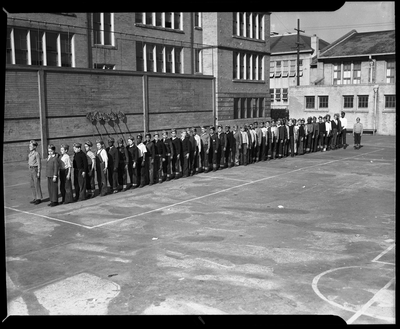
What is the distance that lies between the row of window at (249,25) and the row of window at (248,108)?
510 centimetres

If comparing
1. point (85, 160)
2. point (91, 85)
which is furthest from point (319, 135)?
point (85, 160)

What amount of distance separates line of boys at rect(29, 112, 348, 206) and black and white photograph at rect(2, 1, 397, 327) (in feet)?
0.21

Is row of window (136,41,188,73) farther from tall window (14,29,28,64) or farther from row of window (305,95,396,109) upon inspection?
row of window (305,95,396,109)

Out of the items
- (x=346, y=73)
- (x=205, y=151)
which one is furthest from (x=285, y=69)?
(x=205, y=151)

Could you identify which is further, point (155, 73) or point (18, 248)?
point (155, 73)

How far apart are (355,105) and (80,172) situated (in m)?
33.1

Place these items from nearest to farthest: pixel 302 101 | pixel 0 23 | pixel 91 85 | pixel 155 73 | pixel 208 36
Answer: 1. pixel 0 23
2. pixel 91 85
3. pixel 155 73
4. pixel 208 36
5. pixel 302 101

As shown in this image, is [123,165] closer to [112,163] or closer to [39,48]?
[112,163]

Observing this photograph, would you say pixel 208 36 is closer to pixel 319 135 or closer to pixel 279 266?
pixel 319 135

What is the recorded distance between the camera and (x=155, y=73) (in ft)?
96.6

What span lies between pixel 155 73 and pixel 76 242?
2094 cm

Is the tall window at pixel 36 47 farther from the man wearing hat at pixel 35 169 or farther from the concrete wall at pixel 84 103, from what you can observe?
the man wearing hat at pixel 35 169

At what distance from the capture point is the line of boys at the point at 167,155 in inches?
539
